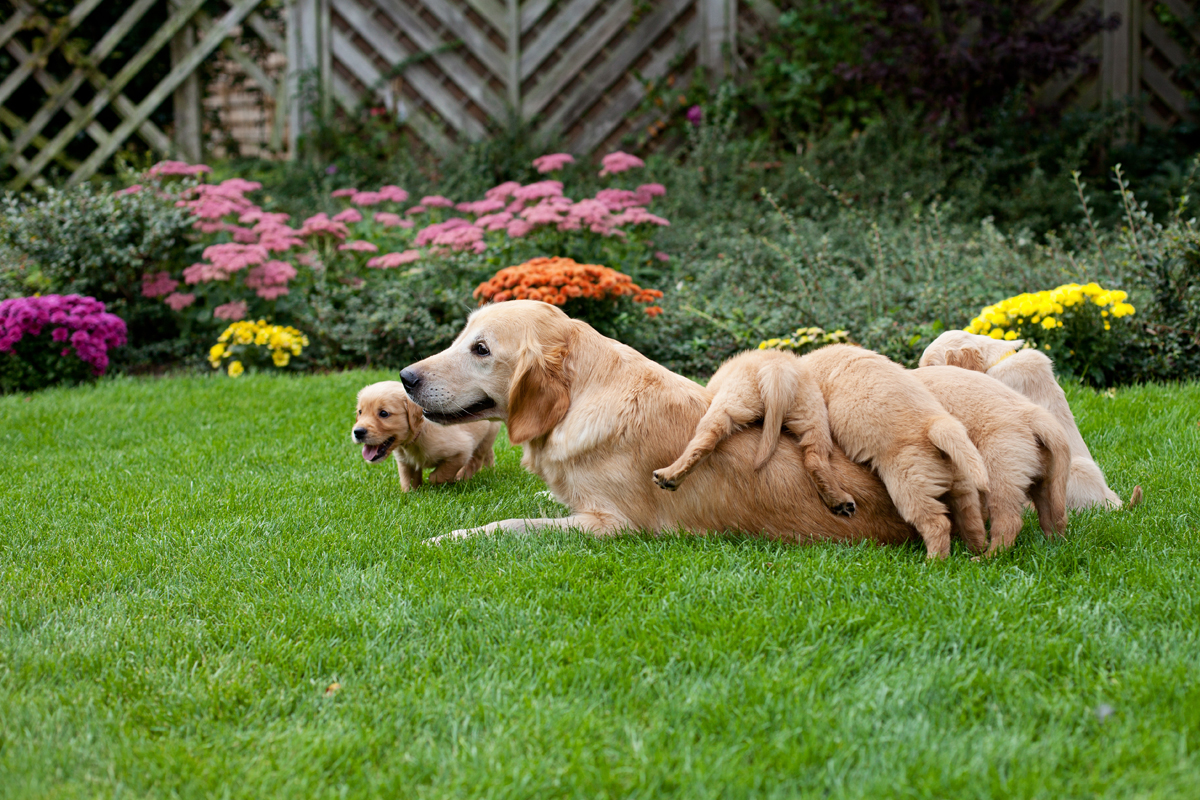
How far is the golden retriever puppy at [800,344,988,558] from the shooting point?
283 centimetres

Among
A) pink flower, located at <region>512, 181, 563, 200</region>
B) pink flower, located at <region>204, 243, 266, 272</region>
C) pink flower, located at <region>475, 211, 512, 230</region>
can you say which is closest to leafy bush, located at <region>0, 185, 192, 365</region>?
pink flower, located at <region>204, 243, 266, 272</region>

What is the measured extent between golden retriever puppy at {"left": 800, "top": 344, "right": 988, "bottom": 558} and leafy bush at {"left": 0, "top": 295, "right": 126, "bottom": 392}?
19.4ft

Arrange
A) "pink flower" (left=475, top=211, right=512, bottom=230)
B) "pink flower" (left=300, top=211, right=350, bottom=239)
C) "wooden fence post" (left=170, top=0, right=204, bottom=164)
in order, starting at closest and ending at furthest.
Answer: "pink flower" (left=475, top=211, right=512, bottom=230) < "pink flower" (left=300, top=211, right=350, bottom=239) < "wooden fence post" (left=170, top=0, right=204, bottom=164)

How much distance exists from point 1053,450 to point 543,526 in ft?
5.77

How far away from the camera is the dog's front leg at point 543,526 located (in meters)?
3.36

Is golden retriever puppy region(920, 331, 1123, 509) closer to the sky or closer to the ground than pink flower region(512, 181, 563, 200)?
closer to the ground

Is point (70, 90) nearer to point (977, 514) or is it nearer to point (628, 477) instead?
point (628, 477)

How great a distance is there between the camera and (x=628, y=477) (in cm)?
334

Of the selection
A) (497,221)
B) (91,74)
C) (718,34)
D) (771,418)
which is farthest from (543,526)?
(91,74)

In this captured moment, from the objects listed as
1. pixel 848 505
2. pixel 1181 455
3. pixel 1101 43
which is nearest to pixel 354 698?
pixel 848 505

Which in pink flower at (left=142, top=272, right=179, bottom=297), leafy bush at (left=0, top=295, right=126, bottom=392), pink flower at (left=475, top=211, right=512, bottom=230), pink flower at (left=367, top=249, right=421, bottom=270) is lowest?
leafy bush at (left=0, top=295, right=126, bottom=392)

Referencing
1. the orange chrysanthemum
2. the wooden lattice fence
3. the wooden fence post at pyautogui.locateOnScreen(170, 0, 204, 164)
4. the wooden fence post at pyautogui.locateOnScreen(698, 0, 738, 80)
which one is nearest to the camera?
the orange chrysanthemum

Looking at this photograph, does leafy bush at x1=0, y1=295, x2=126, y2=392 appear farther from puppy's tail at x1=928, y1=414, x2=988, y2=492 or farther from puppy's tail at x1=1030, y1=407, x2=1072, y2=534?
puppy's tail at x1=1030, y1=407, x2=1072, y2=534

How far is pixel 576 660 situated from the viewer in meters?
2.43
